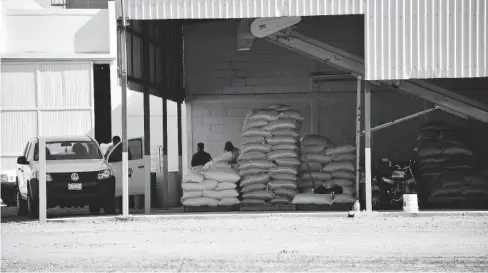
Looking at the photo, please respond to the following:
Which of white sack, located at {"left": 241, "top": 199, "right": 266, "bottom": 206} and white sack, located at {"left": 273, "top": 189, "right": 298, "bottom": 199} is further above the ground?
white sack, located at {"left": 273, "top": 189, "right": 298, "bottom": 199}

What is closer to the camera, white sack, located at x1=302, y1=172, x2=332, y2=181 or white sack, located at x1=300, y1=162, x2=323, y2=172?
white sack, located at x1=302, y1=172, x2=332, y2=181

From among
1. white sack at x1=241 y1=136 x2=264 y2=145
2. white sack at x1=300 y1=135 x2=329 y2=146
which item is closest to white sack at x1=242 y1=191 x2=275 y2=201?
white sack at x1=241 y1=136 x2=264 y2=145

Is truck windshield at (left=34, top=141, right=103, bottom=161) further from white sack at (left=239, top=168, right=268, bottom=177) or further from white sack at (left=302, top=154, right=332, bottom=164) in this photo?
white sack at (left=302, top=154, right=332, bottom=164)

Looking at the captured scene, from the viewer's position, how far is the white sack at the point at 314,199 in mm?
23109

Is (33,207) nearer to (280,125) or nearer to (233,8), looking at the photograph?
(280,125)

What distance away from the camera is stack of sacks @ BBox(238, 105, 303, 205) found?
936 inches

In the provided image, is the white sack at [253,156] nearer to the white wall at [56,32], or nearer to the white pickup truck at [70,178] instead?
the white pickup truck at [70,178]

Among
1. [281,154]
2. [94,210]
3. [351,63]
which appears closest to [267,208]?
[281,154]

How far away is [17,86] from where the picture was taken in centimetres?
3209

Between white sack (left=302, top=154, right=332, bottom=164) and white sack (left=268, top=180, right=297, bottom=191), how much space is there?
0.97 meters

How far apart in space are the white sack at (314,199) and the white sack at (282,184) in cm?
44

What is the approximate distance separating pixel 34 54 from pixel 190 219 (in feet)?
41.1

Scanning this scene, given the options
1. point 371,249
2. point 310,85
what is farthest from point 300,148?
point 371,249

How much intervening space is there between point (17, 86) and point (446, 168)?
13.4 metres
